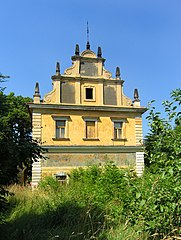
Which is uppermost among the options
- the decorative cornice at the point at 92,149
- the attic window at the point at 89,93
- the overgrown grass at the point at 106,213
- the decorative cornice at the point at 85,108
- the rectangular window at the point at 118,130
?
the attic window at the point at 89,93

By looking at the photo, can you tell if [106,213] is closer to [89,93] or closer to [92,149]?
[92,149]

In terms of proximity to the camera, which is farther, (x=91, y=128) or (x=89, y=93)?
(x=89, y=93)

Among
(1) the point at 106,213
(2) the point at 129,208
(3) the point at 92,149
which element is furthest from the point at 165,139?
(3) the point at 92,149

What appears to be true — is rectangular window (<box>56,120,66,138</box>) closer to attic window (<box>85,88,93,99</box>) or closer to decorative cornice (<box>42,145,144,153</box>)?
decorative cornice (<box>42,145,144,153</box>)

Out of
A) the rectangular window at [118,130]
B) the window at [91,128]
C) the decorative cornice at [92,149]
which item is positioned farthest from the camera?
the rectangular window at [118,130]

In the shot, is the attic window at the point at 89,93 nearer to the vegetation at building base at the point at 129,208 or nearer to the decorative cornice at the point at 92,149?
the decorative cornice at the point at 92,149

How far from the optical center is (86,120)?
2062 centimetres

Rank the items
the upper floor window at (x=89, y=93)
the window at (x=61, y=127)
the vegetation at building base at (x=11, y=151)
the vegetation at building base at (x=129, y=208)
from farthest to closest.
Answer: the upper floor window at (x=89, y=93) → the window at (x=61, y=127) → the vegetation at building base at (x=11, y=151) → the vegetation at building base at (x=129, y=208)

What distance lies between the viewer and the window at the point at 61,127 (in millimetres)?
20078

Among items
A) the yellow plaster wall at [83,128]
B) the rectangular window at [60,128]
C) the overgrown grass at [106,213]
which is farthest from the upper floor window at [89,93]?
the overgrown grass at [106,213]

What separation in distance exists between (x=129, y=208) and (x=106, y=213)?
2262 mm

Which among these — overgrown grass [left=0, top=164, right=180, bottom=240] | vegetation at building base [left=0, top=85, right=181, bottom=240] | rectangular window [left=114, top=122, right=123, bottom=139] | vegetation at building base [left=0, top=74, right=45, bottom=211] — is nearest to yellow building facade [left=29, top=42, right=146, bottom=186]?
rectangular window [left=114, top=122, right=123, bottom=139]

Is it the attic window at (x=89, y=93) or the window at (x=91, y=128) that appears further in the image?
the attic window at (x=89, y=93)

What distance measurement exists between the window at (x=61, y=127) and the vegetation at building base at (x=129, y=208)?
11.2 metres
